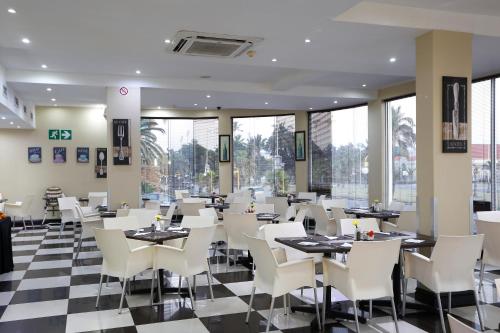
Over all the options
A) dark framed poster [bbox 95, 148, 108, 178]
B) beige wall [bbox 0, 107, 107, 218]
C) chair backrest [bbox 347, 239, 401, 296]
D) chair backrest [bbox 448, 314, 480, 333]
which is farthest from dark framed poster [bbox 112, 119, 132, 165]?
chair backrest [bbox 448, 314, 480, 333]

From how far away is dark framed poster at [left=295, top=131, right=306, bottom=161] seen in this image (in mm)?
13055

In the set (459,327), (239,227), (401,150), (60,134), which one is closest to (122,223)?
(239,227)

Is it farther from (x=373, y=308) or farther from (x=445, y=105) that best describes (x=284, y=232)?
(x=445, y=105)

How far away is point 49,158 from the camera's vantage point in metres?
12.7

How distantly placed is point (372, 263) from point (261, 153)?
10148 mm

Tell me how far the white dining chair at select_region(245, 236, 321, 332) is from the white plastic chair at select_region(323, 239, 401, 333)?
0.35 metres

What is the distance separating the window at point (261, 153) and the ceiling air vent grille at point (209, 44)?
296 inches

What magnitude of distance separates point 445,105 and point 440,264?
232 cm

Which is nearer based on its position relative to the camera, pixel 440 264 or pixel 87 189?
pixel 440 264

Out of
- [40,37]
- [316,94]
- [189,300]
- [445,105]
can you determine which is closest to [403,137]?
[316,94]

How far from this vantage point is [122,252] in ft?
14.9

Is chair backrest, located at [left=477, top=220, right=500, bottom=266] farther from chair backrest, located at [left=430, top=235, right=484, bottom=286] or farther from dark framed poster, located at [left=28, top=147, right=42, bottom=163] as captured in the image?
dark framed poster, located at [left=28, top=147, right=42, bottom=163]

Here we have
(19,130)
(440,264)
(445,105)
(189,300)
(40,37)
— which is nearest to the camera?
(440,264)

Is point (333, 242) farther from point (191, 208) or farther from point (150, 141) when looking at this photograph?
point (150, 141)
